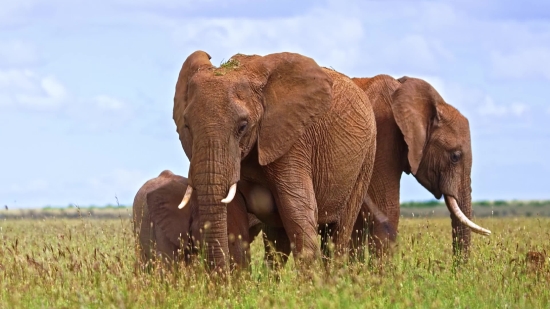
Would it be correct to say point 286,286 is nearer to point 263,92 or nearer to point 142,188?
point 263,92

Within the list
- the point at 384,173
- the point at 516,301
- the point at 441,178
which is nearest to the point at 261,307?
the point at 516,301

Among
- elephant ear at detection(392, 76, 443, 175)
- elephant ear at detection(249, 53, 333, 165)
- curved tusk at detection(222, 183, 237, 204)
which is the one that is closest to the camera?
curved tusk at detection(222, 183, 237, 204)

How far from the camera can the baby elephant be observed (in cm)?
1138

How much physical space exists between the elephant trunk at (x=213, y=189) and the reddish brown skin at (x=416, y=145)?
4.21 m

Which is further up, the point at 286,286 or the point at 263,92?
the point at 263,92

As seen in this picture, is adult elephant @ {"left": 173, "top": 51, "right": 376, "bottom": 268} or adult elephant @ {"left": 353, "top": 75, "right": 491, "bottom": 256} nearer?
adult elephant @ {"left": 173, "top": 51, "right": 376, "bottom": 268}

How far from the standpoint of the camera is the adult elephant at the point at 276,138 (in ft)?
34.4

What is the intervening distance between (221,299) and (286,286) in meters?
0.72

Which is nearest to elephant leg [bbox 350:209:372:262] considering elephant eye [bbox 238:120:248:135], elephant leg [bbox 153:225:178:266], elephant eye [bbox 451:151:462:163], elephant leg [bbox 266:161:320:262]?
elephant eye [bbox 451:151:462:163]

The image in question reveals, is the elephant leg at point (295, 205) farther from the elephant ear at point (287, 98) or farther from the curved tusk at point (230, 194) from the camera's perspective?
the curved tusk at point (230, 194)

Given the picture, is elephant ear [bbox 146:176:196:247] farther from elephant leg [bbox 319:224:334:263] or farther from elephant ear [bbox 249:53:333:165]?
elephant leg [bbox 319:224:334:263]

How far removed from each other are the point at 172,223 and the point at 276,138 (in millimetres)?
1694

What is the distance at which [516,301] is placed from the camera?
10.2m

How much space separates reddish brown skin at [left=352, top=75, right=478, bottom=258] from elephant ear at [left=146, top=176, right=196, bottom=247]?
3.44 m
